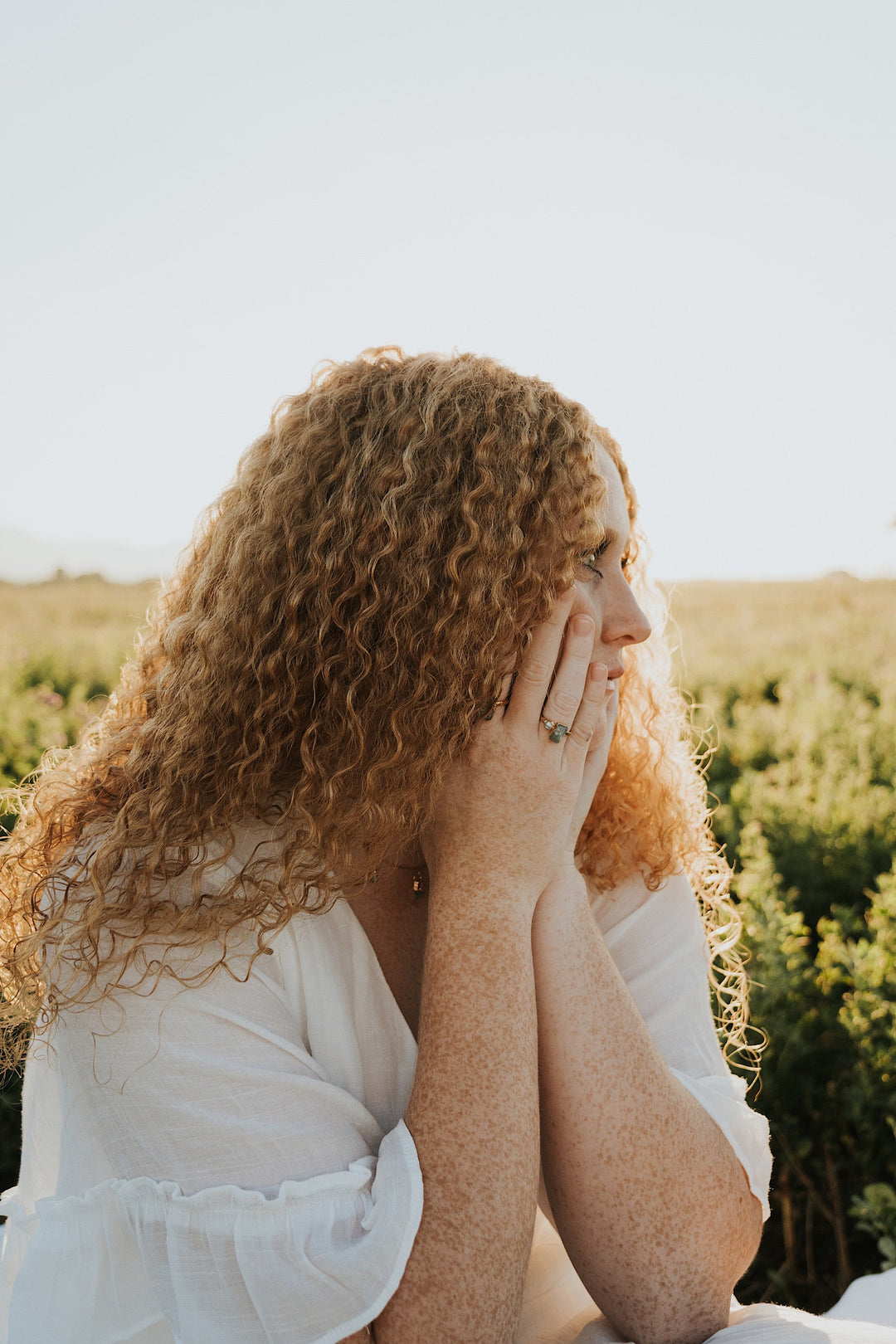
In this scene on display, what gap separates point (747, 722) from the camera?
600 cm

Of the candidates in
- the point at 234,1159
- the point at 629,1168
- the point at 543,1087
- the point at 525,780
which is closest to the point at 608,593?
the point at 525,780

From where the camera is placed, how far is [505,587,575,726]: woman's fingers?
1916mm

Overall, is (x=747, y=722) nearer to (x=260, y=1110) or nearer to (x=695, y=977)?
(x=695, y=977)

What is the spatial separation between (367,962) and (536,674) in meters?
0.66

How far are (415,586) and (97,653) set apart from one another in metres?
8.16

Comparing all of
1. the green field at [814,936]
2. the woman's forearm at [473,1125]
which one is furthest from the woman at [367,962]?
the green field at [814,936]

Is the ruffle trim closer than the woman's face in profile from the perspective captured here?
Yes

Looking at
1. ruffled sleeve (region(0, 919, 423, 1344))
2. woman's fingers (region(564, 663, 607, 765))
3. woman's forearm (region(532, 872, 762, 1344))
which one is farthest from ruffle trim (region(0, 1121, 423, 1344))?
woman's fingers (region(564, 663, 607, 765))

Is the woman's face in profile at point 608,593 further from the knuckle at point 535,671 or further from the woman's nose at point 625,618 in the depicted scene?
the knuckle at point 535,671

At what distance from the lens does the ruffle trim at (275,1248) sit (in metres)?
1.55

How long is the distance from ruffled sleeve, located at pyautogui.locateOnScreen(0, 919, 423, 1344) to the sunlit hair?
0.14m

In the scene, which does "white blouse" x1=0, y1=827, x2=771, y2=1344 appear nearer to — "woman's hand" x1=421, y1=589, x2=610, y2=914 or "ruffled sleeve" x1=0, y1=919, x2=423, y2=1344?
"ruffled sleeve" x1=0, y1=919, x2=423, y2=1344

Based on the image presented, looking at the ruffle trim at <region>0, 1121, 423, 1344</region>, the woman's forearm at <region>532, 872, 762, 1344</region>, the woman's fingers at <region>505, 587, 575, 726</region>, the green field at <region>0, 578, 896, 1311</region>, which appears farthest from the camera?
the green field at <region>0, 578, 896, 1311</region>

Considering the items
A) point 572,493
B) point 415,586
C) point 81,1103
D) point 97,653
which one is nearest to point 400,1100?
point 81,1103
